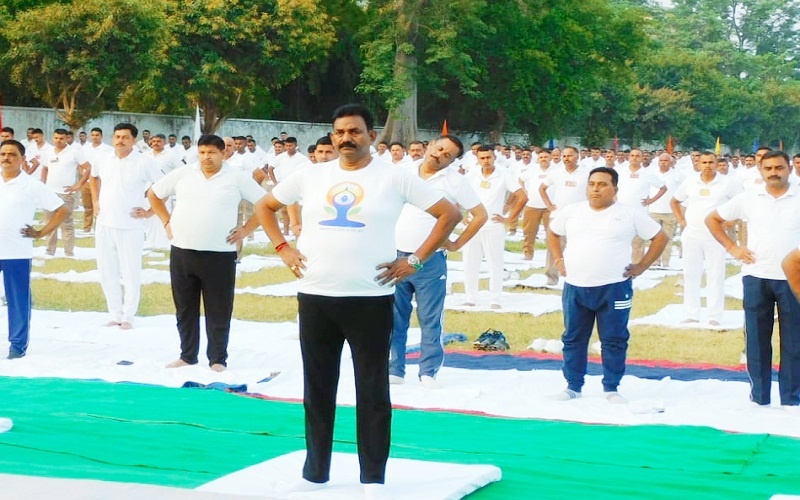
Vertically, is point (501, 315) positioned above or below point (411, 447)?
below

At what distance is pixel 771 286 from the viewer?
8.39 m

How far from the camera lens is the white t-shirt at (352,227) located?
5.62m

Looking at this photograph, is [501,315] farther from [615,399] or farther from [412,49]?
[412,49]

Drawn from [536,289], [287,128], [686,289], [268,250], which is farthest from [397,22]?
[686,289]

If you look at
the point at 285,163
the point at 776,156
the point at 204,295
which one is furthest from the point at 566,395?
the point at 285,163

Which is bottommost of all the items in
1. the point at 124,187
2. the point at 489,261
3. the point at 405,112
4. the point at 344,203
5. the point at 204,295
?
the point at 489,261

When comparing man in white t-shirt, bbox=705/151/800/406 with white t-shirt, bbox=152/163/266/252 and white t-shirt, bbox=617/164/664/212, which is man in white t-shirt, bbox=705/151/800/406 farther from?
white t-shirt, bbox=617/164/664/212

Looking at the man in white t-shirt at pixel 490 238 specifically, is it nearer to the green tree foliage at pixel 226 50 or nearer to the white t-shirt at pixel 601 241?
the white t-shirt at pixel 601 241

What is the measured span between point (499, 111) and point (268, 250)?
33.0 meters

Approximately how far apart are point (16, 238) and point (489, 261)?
590 centimetres

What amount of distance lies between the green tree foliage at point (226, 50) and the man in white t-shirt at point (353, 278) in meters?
33.8

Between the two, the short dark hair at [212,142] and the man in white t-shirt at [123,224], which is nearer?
the short dark hair at [212,142]

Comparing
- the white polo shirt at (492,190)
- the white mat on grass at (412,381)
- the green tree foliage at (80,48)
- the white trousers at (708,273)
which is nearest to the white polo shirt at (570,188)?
the white polo shirt at (492,190)

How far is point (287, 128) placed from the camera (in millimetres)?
46562
